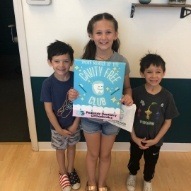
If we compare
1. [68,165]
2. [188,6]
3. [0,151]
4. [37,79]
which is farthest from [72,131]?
[188,6]

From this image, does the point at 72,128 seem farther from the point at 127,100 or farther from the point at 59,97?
the point at 127,100

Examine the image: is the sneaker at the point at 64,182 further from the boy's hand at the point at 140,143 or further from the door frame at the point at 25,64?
the boy's hand at the point at 140,143

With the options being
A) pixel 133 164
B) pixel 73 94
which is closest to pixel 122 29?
pixel 73 94

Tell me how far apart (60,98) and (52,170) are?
733 mm

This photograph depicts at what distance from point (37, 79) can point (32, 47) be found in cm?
26

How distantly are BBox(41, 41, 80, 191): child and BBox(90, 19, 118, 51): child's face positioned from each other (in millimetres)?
254

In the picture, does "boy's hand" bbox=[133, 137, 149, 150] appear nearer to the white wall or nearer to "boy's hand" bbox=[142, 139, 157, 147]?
"boy's hand" bbox=[142, 139, 157, 147]

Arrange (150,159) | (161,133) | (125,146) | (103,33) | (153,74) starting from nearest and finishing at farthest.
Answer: (103,33) < (153,74) < (161,133) < (150,159) < (125,146)

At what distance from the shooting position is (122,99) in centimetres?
147

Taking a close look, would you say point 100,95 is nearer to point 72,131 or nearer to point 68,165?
point 72,131

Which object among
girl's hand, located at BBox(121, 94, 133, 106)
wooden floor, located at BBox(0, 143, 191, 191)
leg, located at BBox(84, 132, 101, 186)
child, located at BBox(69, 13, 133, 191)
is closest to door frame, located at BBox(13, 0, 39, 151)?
wooden floor, located at BBox(0, 143, 191, 191)

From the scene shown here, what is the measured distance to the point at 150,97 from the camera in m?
1.56

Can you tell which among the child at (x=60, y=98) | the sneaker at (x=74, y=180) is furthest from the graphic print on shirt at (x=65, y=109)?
the sneaker at (x=74, y=180)

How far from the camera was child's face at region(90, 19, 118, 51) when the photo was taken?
4.55ft
